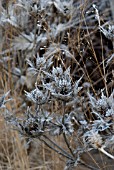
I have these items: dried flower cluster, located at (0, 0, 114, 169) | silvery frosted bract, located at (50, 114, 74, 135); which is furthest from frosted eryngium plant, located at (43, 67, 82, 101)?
silvery frosted bract, located at (50, 114, 74, 135)

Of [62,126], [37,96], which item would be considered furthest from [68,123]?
[37,96]

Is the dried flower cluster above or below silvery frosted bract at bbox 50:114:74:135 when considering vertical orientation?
above

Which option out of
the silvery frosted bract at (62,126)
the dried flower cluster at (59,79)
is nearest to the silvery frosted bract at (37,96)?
the dried flower cluster at (59,79)

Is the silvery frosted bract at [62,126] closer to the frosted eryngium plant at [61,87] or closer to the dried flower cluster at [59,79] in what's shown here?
the dried flower cluster at [59,79]

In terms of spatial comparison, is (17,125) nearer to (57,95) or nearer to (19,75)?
(57,95)

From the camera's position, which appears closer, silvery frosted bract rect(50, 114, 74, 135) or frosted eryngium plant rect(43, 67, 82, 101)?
frosted eryngium plant rect(43, 67, 82, 101)

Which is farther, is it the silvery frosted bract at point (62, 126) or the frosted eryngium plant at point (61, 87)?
the silvery frosted bract at point (62, 126)

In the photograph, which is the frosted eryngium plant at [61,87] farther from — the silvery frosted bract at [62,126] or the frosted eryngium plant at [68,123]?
the silvery frosted bract at [62,126]

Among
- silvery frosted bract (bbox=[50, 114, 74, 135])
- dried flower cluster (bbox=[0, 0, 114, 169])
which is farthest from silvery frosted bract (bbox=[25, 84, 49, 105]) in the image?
silvery frosted bract (bbox=[50, 114, 74, 135])

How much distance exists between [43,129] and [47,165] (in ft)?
3.22

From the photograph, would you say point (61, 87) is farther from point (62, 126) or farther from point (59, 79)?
point (62, 126)

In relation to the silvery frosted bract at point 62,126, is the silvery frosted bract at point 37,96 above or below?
above

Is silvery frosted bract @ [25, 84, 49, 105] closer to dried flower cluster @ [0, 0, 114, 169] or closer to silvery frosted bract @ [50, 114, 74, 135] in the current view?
dried flower cluster @ [0, 0, 114, 169]

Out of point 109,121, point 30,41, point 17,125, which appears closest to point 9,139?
point 30,41
